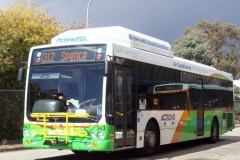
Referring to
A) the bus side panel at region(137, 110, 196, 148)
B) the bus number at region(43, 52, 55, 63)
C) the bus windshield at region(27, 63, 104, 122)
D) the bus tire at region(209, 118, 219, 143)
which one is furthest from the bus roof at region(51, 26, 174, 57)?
the bus tire at region(209, 118, 219, 143)

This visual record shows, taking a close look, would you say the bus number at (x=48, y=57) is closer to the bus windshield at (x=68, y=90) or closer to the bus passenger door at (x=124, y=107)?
the bus windshield at (x=68, y=90)

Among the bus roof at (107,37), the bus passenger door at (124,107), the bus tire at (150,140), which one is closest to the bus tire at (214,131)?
the bus tire at (150,140)

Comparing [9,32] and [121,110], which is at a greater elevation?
[9,32]

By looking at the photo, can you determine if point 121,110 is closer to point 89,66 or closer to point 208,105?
point 89,66

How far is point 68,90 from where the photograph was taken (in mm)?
12055

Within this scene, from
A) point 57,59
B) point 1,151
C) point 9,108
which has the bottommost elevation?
point 1,151

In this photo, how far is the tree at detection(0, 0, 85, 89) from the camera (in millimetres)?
22484

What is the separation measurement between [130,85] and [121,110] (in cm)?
92

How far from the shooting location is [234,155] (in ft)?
48.6

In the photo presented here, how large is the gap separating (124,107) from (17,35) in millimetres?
12370

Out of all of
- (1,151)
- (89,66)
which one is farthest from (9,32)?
(89,66)

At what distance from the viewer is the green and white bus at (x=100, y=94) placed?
38.4 feet

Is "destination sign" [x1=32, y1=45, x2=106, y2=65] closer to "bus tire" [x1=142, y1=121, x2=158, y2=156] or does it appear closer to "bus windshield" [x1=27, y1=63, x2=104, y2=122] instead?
"bus windshield" [x1=27, y1=63, x2=104, y2=122]

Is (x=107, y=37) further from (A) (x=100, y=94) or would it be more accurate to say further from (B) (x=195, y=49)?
(B) (x=195, y=49)
